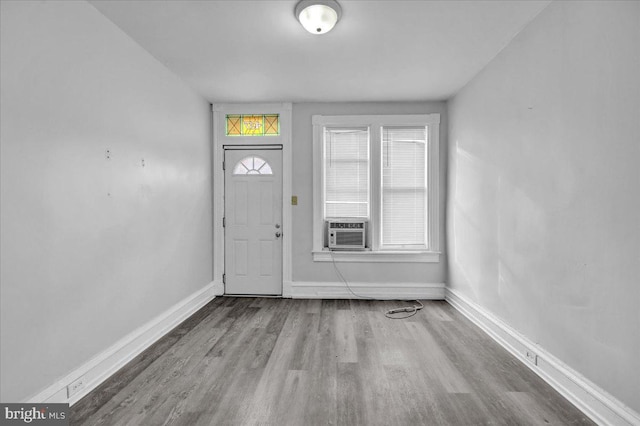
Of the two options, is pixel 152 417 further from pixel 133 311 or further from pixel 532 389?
pixel 532 389

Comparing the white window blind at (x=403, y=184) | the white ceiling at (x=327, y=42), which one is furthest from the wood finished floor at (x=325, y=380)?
the white ceiling at (x=327, y=42)

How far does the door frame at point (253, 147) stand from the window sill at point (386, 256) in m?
0.58

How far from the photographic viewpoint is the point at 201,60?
10.6 ft

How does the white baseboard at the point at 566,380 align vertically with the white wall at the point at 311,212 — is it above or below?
below

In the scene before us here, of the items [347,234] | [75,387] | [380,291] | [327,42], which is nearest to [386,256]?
[380,291]

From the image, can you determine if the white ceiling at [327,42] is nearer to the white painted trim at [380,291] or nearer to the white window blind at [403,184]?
the white window blind at [403,184]

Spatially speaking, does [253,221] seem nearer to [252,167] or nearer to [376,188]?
[252,167]

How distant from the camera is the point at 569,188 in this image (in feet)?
7.14

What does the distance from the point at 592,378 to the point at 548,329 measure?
0.43m

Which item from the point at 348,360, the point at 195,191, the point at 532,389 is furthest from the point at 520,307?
the point at 195,191

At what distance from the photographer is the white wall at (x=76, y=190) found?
1.80m

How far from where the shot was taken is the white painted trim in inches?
177

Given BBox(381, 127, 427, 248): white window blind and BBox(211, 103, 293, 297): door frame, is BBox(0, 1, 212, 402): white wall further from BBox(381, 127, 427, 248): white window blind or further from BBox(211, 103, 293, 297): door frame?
BBox(381, 127, 427, 248): white window blind

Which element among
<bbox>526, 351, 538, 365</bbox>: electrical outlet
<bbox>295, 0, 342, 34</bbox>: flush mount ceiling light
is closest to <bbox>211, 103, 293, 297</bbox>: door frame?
<bbox>295, 0, 342, 34</bbox>: flush mount ceiling light
